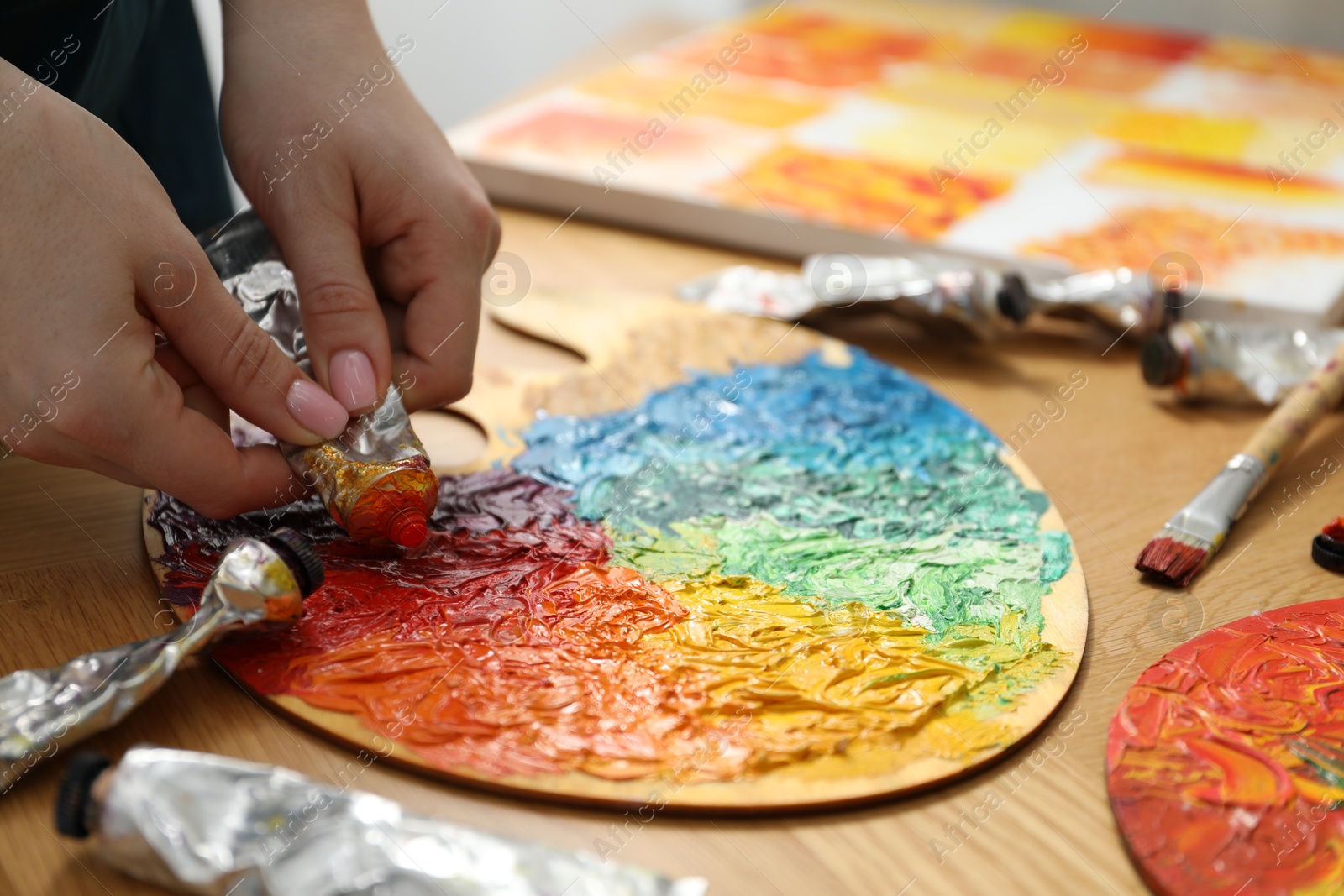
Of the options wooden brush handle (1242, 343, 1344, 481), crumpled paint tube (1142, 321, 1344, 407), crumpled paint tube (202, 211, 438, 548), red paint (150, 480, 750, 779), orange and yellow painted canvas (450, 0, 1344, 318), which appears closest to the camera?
red paint (150, 480, 750, 779)

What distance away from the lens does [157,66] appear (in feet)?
3.49

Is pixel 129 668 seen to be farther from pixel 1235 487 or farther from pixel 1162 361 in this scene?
pixel 1162 361

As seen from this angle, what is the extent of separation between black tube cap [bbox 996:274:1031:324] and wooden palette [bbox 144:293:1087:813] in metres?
0.16

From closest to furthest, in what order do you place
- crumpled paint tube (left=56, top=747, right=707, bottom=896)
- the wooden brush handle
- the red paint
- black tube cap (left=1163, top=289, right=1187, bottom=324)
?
crumpled paint tube (left=56, top=747, right=707, bottom=896) < the red paint < the wooden brush handle < black tube cap (left=1163, top=289, right=1187, bottom=324)

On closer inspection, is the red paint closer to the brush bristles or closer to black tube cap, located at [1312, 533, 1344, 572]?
the brush bristles

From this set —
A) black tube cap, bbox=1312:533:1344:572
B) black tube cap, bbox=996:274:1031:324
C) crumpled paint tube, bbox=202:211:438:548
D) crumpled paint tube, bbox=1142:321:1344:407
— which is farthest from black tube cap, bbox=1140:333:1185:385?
crumpled paint tube, bbox=202:211:438:548

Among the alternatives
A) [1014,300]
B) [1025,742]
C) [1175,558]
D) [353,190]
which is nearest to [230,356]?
[353,190]

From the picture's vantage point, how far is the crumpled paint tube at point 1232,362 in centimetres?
105

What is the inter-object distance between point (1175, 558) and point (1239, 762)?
0.21m

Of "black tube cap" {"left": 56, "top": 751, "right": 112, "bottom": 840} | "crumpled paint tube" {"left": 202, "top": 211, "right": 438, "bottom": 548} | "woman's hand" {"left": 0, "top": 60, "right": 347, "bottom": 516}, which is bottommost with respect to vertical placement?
"crumpled paint tube" {"left": 202, "top": 211, "right": 438, "bottom": 548}

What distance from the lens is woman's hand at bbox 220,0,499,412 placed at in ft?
2.76

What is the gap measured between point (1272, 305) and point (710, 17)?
1.49 meters

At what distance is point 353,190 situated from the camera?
0.87 meters

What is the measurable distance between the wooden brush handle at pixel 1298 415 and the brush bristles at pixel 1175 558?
0.12m
